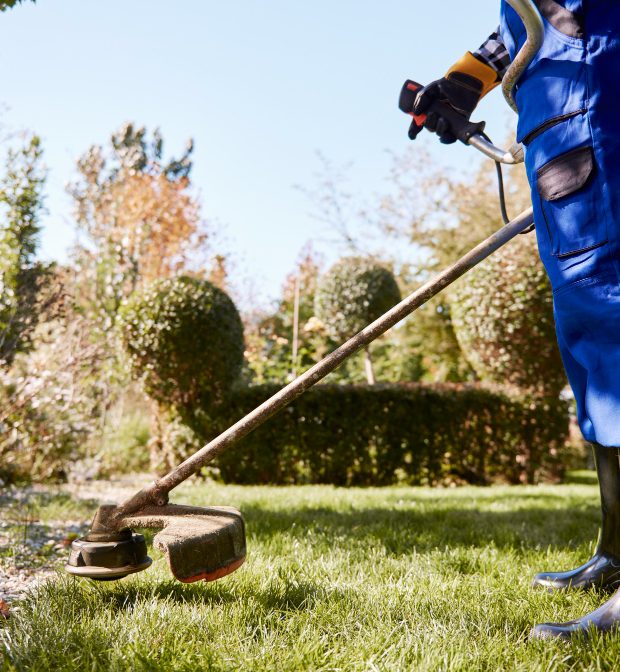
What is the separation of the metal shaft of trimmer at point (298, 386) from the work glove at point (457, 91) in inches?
19.9

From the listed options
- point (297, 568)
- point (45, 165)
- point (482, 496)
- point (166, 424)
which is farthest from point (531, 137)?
point (166, 424)

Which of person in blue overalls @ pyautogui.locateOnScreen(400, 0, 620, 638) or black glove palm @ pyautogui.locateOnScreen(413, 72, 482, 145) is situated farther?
black glove palm @ pyautogui.locateOnScreen(413, 72, 482, 145)

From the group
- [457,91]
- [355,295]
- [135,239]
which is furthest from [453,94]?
[135,239]

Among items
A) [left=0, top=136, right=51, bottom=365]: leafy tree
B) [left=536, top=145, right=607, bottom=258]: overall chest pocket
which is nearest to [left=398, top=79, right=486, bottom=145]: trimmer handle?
[left=536, top=145, right=607, bottom=258]: overall chest pocket

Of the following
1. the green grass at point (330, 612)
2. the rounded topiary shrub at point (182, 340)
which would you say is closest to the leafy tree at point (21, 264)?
the rounded topiary shrub at point (182, 340)

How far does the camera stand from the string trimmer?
153cm

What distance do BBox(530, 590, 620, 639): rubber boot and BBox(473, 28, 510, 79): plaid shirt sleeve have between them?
1615 mm

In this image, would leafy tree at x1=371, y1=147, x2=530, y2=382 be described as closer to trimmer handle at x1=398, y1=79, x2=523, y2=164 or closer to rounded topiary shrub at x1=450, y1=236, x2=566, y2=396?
rounded topiary shrub at x1=450, y1=236, x2=566, y2=396

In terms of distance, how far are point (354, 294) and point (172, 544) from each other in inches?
334

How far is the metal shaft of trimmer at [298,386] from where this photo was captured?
5.55 ft

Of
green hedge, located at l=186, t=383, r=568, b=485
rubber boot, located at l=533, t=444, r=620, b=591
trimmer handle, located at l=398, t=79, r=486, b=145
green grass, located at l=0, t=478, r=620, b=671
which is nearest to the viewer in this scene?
green grass, located at l=0, t=478, r=620, b=671

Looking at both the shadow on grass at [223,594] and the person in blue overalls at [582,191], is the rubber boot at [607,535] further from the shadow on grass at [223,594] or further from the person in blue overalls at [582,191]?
the shadow on grass at [223,594]

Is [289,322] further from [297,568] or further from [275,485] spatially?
[297,568]

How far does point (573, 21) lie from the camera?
1.55 metres
